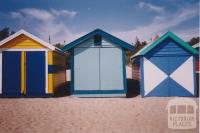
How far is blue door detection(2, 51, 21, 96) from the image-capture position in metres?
11.1

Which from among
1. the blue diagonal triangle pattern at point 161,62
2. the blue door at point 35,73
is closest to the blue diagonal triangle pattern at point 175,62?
the blue diagonal triangle pattern at point 161,62

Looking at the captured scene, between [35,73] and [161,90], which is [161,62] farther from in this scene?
[35,73]

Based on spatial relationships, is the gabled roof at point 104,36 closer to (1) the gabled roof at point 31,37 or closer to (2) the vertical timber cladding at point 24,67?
(1) the gabled roof at point 31,37

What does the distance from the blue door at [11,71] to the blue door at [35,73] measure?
483 mm

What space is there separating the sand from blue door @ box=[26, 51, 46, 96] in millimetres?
2072

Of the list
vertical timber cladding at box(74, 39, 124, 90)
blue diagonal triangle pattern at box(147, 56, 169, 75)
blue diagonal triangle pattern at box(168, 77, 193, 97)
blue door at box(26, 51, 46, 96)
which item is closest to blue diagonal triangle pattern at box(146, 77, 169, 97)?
blue diagonal triangle pattern at box(168, 77, 193, 97)

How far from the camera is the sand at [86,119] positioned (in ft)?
18.5

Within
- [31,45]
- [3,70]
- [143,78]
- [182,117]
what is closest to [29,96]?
[3,70]

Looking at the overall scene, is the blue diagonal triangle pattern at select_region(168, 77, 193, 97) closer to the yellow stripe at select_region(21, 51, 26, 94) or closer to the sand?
the sand

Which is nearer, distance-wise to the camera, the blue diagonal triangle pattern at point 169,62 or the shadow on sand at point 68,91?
the blue diagonal triangle pattern at point 169,62

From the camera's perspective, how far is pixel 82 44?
11102 mm

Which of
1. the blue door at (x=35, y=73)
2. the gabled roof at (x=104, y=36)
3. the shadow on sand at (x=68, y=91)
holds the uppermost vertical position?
the gabled roof at (x=104, y=36)

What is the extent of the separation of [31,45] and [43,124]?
612cm

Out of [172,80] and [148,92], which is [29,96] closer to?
[148,92]
